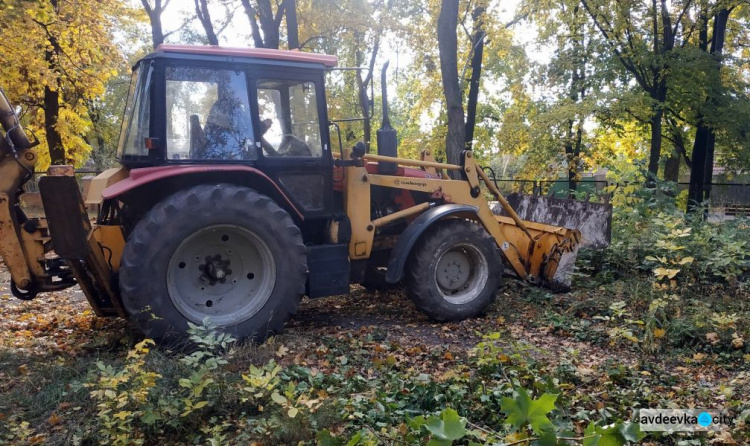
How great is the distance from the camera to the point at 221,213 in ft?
17.3

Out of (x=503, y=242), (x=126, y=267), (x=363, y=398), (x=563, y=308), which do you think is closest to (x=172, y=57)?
(x=126, y=267)

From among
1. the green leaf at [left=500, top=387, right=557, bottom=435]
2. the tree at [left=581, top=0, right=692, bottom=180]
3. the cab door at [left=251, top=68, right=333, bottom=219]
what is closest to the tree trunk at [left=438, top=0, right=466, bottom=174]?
the tree at [left=581, top=0, right=692, bottom=180]

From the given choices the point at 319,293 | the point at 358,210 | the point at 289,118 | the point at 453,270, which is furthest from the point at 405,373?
the point at 289,118

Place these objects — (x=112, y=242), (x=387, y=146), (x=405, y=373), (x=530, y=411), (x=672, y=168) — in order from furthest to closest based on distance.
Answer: (x=672, y=168), (x=387, y=146), (x=112, y=242), (x=405, y=373), (x=530, y=411)

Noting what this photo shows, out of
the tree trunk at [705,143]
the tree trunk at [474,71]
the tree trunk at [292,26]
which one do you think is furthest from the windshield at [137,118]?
the tree trunk at [474,71]

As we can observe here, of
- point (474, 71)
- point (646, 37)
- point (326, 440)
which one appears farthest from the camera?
point (474, 71)

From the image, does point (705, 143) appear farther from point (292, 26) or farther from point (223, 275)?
point (223, 275)

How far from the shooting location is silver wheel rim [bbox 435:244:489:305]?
673cm

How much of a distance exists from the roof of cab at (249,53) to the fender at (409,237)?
1857 mm

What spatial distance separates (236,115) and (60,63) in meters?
10.3

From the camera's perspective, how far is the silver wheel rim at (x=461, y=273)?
22.1ft

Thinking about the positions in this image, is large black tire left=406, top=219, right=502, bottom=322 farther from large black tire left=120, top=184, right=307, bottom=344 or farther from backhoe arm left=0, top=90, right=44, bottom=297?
backhoe arm left=0, top=90, right=44, bottom=297

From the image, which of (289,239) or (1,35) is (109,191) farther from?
(1,35)

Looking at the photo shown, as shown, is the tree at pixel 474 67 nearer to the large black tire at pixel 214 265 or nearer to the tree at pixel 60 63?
the tree at pixel 60 63
